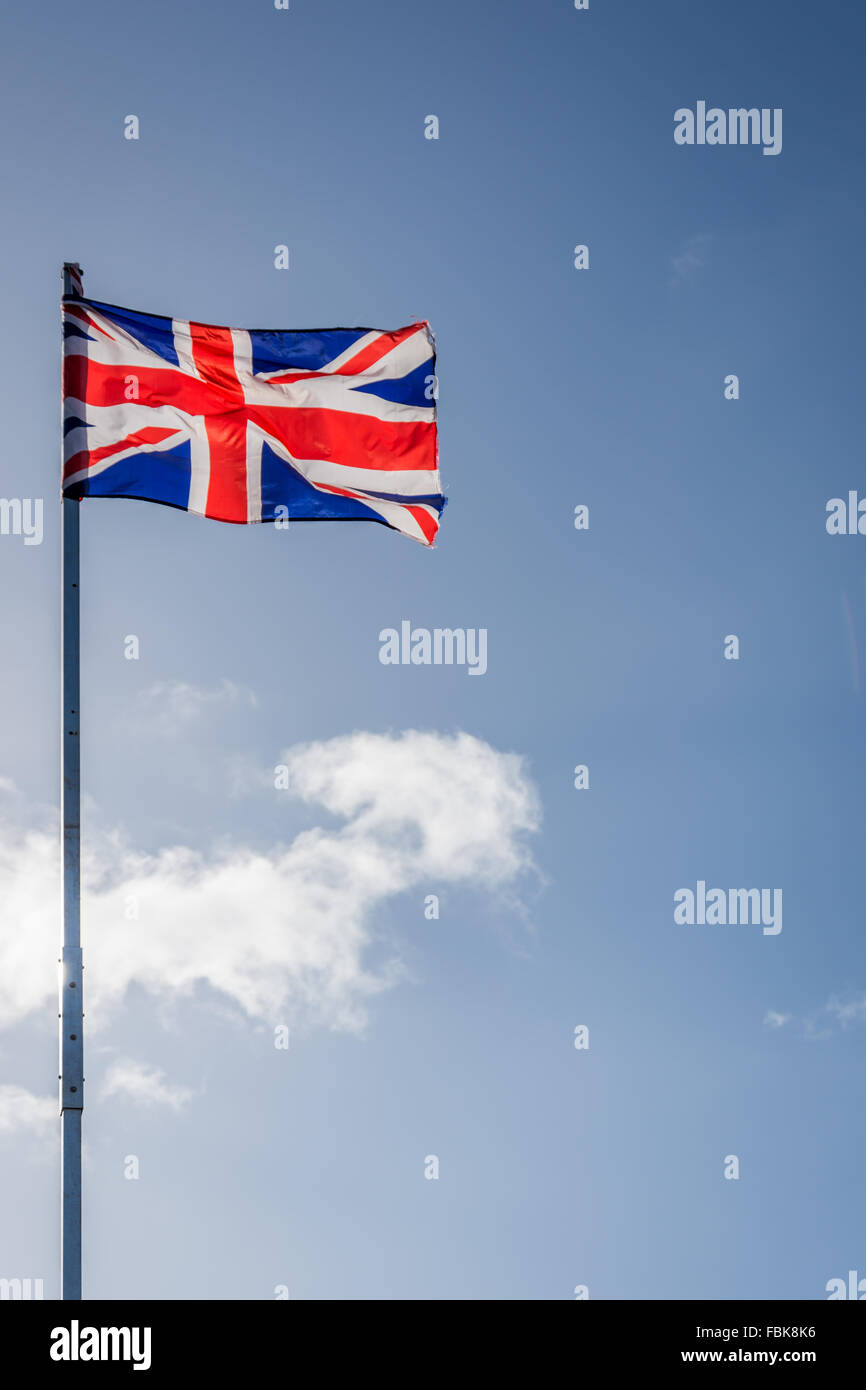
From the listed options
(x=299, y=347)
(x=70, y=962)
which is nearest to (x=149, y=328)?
(x=299, y=347)

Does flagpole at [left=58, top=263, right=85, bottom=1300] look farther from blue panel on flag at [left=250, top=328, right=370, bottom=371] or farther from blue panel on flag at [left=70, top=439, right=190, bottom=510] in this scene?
blue panel on flag at [left=250, top=328, right=370, bottom=371]

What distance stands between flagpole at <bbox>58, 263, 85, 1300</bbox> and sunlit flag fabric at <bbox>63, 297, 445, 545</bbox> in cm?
226

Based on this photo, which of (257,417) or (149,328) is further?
(257,417)

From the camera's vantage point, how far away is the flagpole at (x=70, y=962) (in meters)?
13.3

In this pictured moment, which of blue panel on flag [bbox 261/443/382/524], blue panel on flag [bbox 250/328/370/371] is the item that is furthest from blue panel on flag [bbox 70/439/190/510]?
blue panel on flag [bbox 250/328/370/371]

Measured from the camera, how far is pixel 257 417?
18.1m

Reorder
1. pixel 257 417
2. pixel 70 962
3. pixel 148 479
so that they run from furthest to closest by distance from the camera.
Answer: pixel 257 417 < pixel 148 479 < pixel 70 962

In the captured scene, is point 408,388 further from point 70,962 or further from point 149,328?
point 70,962

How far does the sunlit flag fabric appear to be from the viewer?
16.7 meters

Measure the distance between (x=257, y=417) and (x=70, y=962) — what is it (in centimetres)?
729

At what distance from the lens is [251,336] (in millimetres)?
18203

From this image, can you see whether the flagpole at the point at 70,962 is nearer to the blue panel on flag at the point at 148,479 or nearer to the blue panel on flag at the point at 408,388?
the blue panel on flag at the point at 148,479

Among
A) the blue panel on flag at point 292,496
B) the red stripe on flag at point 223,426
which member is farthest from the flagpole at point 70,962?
the blue panel on flag at point 292,496
